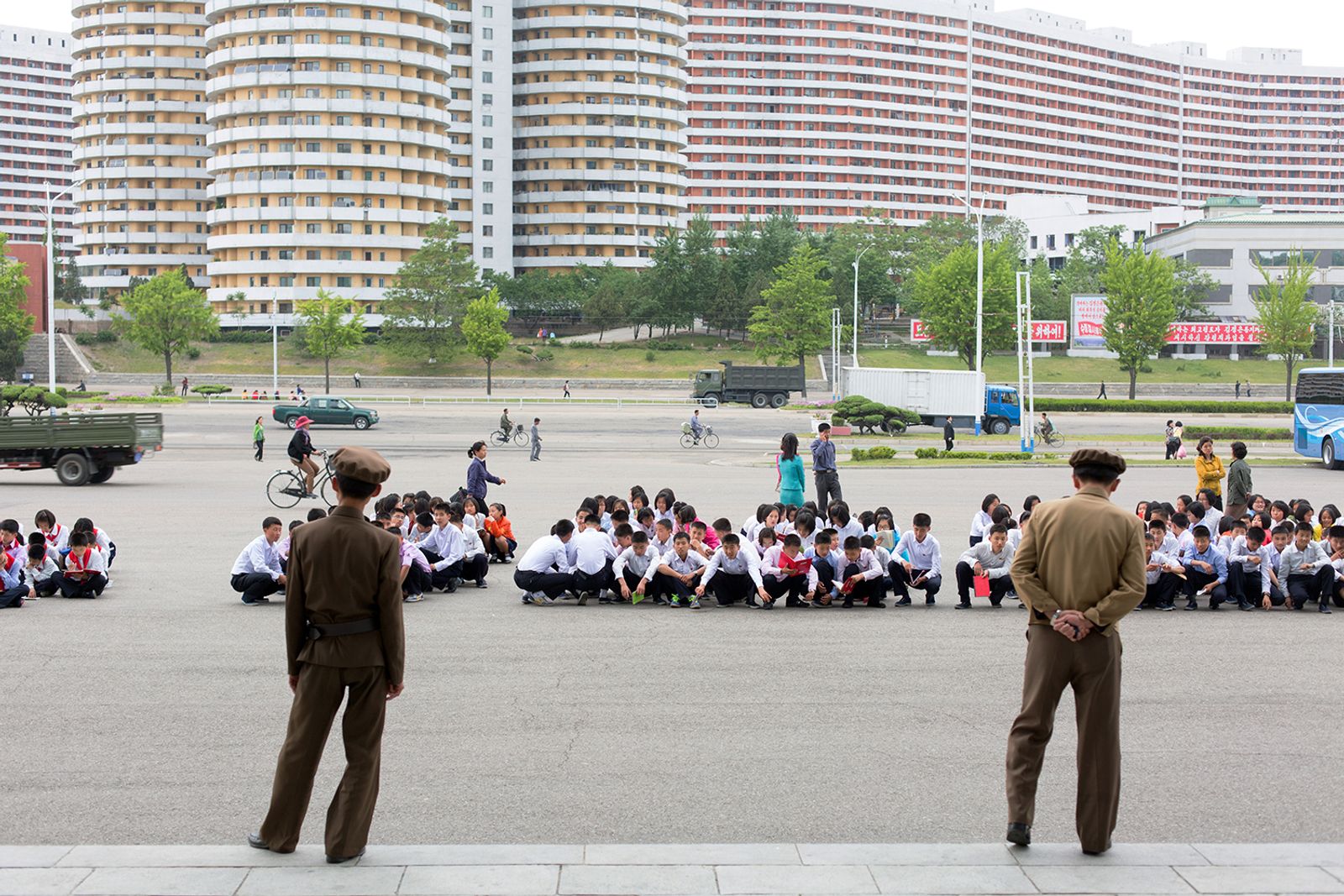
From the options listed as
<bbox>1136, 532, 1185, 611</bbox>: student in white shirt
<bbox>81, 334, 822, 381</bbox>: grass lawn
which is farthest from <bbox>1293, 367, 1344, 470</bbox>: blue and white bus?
<bbox>81, 334, 822, 381</bbox>: grass lawn

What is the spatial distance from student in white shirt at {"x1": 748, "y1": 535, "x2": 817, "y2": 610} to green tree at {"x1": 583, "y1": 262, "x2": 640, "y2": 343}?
315ft

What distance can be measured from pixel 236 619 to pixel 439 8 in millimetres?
112497

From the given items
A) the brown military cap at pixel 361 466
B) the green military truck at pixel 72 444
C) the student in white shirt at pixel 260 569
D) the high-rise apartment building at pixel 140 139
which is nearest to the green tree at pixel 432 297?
the high-rise apartment building at pixel 140 139

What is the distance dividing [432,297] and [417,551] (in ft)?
284

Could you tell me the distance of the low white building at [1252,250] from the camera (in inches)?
4316

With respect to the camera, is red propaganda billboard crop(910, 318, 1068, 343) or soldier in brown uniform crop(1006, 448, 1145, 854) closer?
soldier in brown uniform crop(1006, 448, 1145, 854)

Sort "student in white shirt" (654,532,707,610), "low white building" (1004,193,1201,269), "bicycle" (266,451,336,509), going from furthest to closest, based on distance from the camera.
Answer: "low white building" (1004,193,1201,269) < "bicycle" (266,451,336,509) < "student in white shirt" (654,532,707,610)

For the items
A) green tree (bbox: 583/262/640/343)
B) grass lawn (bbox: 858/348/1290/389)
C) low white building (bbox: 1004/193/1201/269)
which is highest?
low white building (bbox: 1004/193/1201/269)

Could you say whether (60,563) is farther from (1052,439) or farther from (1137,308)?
(1137,308)

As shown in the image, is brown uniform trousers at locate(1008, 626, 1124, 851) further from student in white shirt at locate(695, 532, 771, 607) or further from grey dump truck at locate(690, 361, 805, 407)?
grey dump truck at locate(690, 361, 805, 407)

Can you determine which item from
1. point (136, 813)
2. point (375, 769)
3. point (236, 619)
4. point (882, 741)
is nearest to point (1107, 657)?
point (882, 741)

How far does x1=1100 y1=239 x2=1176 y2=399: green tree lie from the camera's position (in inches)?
3199

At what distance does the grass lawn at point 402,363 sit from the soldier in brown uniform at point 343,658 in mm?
84480

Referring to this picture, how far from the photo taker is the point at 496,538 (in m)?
17.2
